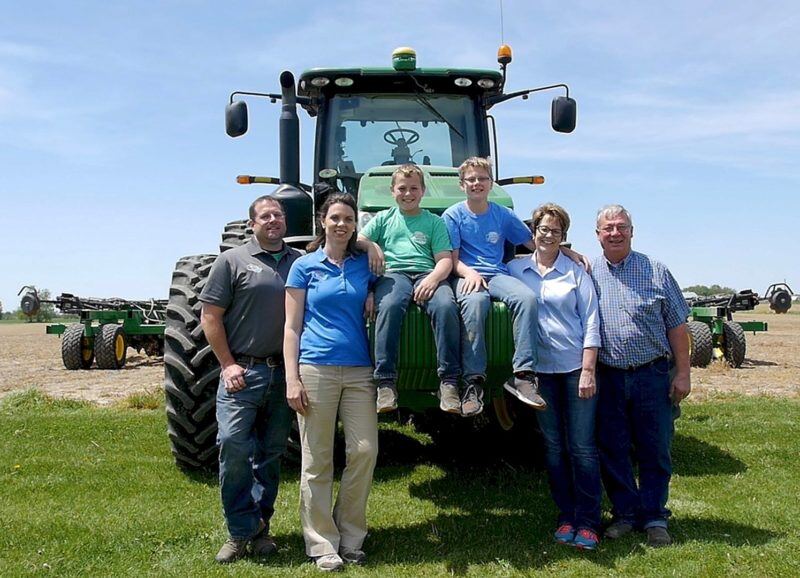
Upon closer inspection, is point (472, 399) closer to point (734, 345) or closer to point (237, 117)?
point (237, 117)

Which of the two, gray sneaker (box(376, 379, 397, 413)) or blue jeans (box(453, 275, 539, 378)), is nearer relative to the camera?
gray sneaker (box(376, 379, 397, 413))

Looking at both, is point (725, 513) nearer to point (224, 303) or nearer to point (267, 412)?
point (267, 412)

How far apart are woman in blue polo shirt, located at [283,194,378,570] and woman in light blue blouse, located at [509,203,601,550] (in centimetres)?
96

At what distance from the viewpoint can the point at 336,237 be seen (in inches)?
160

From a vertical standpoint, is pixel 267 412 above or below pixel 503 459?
above

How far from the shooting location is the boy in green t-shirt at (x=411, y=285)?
4062 millimetres

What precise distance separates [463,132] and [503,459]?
268 cm

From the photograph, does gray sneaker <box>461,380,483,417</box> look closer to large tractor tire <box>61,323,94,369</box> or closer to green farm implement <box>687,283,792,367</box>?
green farm implement <box>687,283,792,367</box>

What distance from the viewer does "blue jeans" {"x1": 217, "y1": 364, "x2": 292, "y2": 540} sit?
407cm

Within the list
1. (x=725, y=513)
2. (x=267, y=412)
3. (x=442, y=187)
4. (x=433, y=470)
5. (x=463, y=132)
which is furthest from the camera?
(x=463, y=132)

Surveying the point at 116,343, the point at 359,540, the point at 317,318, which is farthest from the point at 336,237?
the point at 116,343

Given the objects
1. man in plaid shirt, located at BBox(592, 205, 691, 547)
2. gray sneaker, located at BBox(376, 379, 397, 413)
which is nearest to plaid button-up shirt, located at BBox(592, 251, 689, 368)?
man in plaid shirt, located at BBox(592, 205, 691, 547)

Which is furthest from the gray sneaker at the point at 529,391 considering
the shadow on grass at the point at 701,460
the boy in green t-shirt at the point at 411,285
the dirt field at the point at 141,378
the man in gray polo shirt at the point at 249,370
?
the dirt field at the point at 141,378

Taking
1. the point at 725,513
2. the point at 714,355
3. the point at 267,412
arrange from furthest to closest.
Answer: the point at 714,355 < the point at 725,513 < the point at 267,412
